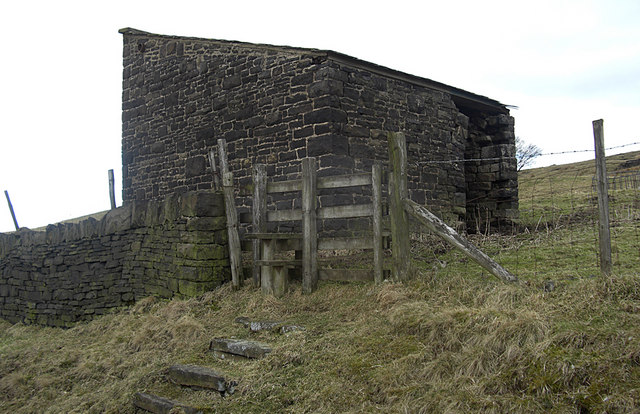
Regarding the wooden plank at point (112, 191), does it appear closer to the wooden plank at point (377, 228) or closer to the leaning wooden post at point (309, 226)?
the leaning wooden post at point (309, 226)

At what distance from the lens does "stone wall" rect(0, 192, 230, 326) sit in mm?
8438

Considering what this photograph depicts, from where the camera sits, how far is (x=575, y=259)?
751 cm

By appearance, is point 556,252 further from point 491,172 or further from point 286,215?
point 491,172

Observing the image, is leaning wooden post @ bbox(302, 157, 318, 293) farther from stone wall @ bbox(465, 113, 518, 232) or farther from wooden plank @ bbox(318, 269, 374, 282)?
stone wall @ bbox(465, 113, 518, 232)

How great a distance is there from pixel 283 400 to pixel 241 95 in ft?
28.9

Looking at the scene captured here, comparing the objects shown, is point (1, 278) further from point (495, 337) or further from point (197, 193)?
point (495, 337)

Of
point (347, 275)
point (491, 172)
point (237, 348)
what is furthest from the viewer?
point (491, 172)

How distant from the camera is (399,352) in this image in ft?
15.8

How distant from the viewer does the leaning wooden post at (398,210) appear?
6680 mm

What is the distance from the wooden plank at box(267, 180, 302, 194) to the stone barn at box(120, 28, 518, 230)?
280 cm

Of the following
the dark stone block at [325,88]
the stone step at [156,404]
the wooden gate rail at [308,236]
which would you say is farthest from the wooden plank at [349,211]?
the dark stone block at [325,88]


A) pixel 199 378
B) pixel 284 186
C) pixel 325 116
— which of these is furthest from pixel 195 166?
pixel 199 378

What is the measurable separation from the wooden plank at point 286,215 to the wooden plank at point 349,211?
360mm

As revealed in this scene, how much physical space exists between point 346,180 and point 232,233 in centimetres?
230
